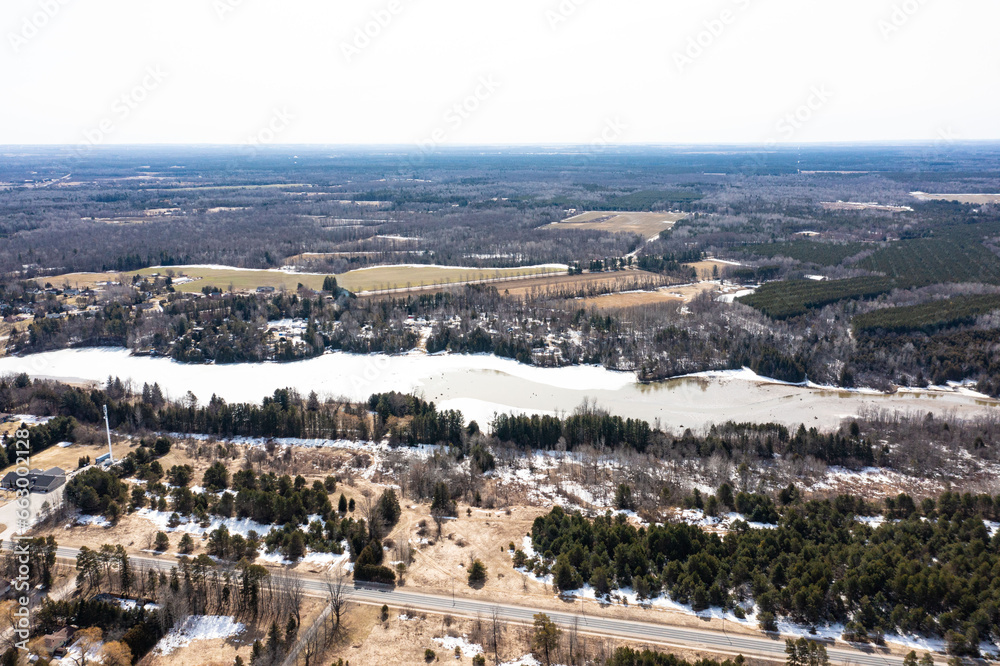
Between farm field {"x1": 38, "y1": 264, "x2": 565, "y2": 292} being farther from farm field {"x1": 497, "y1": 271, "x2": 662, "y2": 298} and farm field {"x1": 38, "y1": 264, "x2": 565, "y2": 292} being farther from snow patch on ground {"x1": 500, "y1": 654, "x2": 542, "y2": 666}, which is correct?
snow patch on ground {"x1": 500, "y1": 654, "x2": 542, "y2": 666}

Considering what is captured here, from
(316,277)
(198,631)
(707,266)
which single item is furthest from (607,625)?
(707,266)

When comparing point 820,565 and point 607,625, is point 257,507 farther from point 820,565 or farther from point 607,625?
point 820,565

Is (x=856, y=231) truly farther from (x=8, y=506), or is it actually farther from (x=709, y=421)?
(x=8, y=506)

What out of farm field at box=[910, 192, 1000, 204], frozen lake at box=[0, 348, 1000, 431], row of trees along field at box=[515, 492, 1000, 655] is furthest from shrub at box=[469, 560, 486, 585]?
farm field at box=[910, 192, 1000, 204]

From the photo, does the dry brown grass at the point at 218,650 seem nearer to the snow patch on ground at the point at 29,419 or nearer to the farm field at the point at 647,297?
the snow patch on ground at the point at 29,419

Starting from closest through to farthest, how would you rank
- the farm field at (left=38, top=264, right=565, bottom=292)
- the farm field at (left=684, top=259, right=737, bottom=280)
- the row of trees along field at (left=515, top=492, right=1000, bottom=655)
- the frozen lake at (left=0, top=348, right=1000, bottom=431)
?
the row of trees along field at (left=515, top=492, right=1000, bottom=655), the frozen lake at (left=0, top=348, right=1000, bottom=431), the farm field at (left=38, top=264, right=565, bottom=292), the farm field at (left=684, top=259, right=737, bottom=280)

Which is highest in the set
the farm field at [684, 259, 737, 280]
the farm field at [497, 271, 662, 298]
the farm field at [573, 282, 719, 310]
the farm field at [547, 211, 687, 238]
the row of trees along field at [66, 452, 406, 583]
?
the farm field at [547, 211, 687, 238]
